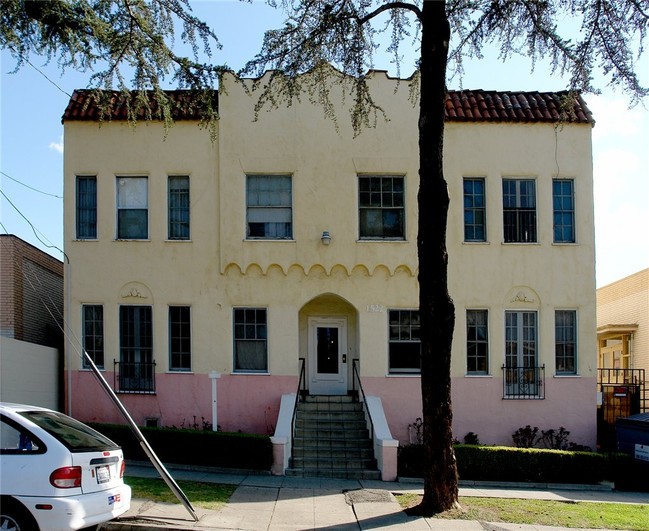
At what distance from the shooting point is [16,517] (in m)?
8.38

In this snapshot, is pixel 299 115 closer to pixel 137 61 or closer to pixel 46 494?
pixel 137 61

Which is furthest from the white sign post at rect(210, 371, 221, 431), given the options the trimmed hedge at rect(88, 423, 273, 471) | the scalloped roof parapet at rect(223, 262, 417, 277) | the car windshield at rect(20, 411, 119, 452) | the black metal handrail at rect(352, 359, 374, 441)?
the car windshield at rect(20, 411, 119, 452)

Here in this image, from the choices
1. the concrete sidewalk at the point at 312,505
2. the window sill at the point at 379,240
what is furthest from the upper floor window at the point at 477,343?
the concrete sidewalk at the point at 312,505

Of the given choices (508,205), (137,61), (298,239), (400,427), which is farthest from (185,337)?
(508,205)

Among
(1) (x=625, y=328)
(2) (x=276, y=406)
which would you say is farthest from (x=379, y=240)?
(1) (x=625, y=328)

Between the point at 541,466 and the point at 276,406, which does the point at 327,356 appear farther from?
the point at 541,466

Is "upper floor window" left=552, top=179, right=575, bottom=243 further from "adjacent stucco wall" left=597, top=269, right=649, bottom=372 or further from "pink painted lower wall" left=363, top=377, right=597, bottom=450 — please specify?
"adjacent stucco wall" left=597, top=269, right=649, bottom=372

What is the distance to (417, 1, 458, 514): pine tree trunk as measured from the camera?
11.6m

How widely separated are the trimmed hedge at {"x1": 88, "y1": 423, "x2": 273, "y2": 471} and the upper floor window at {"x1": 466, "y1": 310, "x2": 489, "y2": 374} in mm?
5941

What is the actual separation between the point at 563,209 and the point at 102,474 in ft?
46.5

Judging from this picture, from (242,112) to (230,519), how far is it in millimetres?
10965

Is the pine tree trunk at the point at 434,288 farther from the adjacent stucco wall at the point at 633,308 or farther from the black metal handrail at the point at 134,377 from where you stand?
the adjacent stucco wall at the point at 633,308

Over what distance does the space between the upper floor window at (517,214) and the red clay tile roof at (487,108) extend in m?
1.71

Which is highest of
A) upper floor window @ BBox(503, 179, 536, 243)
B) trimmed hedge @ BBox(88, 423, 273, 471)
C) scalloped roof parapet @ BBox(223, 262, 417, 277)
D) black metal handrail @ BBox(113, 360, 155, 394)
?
upper floor window @ BBox(503, 179, 536, 243)
